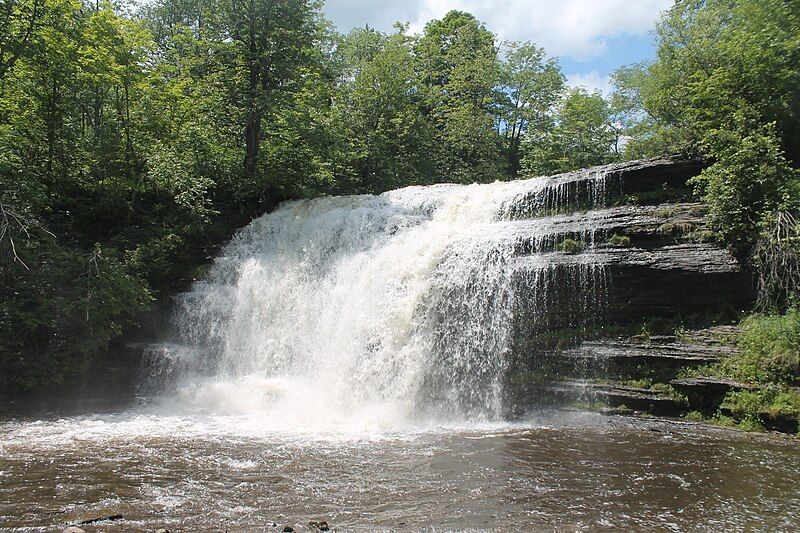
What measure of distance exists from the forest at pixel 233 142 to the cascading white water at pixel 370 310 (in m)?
2.24

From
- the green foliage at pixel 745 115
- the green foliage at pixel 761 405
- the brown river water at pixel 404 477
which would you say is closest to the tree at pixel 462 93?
the green foliage at pixel 745 115

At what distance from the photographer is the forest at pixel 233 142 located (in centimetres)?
1196

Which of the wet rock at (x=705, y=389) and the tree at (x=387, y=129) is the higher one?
the tree at (x=387, y=129)

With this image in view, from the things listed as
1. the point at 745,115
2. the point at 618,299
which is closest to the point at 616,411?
the point at 618,299

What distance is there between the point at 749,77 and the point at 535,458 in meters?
11.1

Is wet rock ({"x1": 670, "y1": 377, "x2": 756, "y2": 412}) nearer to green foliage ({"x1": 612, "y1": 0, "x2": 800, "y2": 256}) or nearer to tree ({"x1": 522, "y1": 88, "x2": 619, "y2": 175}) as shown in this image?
green foliage ({"x1": 612, "y1": 0, "x2": 800, "y2": 256})

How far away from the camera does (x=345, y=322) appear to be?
13039 millimetres

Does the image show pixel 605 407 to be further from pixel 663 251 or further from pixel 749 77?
pixel 749 77

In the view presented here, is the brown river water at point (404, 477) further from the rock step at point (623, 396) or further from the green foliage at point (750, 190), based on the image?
the green foliage at point (750, 190)

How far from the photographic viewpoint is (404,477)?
6.97 meters

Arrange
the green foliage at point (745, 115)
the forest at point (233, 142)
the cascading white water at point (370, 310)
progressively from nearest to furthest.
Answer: the green foliage at point (745, 115)
the cascading white water at point (370, 310)
the forest at point (233, 142)

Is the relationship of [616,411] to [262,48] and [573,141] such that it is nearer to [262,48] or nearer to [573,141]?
[262,48]

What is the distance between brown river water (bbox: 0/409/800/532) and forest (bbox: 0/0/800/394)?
3.69 meters

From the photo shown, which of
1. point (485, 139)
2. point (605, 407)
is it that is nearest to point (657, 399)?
point (605, 407)
